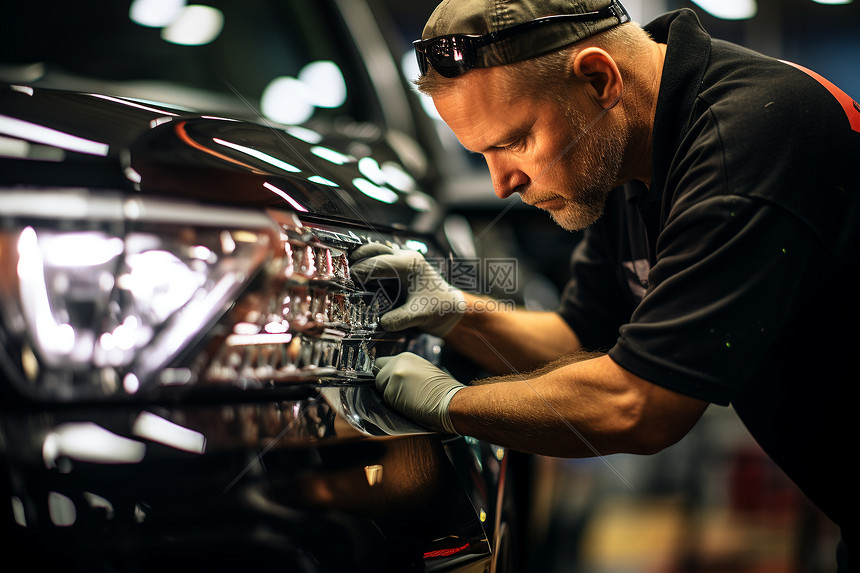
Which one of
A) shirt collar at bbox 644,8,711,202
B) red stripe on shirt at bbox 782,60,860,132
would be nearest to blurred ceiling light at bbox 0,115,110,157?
shirt collar at bbox 644,8,711,202

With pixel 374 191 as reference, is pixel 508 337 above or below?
below

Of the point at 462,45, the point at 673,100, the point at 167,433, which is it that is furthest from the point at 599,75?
the point at 167,433

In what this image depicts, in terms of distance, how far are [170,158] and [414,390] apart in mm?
377

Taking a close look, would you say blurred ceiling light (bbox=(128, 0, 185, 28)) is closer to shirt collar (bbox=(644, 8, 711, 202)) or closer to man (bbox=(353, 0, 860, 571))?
man (bbox=(353, 0, 860, 571))

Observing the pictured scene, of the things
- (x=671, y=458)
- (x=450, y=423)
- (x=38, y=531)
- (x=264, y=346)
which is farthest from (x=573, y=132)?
(x=671, y=458)

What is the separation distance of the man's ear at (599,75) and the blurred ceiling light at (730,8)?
132 inches

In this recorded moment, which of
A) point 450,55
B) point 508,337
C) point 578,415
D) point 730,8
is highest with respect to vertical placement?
point 450,55

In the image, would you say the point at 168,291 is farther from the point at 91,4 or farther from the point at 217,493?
the point at 91,4

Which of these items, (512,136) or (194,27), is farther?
(194,27)

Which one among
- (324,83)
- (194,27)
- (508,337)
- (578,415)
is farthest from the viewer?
(324,83)

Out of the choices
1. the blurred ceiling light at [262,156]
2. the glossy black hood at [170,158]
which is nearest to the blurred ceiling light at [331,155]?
the glossy black hood at [170,158]

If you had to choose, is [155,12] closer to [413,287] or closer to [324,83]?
[324,83]

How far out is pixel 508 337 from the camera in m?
1.34

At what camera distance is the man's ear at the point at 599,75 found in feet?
3.37
